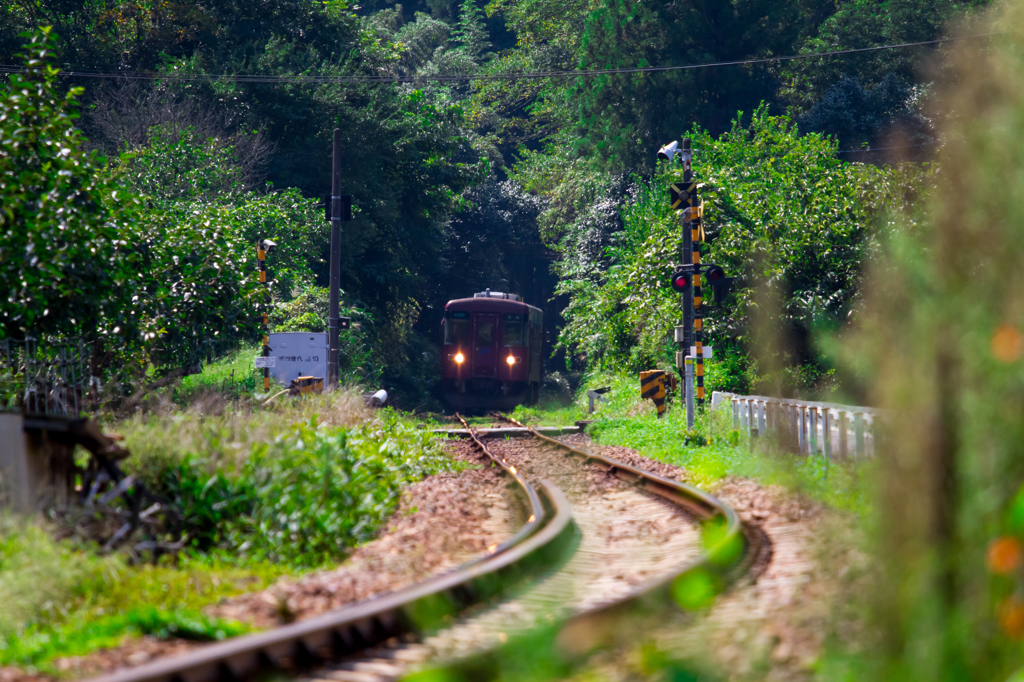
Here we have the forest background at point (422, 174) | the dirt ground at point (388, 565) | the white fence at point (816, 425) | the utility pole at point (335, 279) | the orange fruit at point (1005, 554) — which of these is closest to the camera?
the orange fruit at point (1005, 554)

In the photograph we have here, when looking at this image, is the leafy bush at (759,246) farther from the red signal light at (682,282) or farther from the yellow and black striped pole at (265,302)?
the yellow and black striped pole at (265,302)

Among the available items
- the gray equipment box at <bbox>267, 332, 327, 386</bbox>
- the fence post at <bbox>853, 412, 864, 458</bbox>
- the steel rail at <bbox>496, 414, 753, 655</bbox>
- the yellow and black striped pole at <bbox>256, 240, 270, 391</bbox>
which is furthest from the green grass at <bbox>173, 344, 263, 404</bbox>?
the steel rail at <bbox>496, 414, 753, 655</bbox>

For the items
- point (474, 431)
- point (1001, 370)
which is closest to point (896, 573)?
point (1001, 370)

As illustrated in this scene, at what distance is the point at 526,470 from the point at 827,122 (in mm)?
30066

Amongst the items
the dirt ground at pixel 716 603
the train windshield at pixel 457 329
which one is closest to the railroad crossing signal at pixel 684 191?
the dirt ground at pixel 716 603

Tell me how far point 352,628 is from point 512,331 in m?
27.1

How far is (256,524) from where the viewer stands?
7719 mm

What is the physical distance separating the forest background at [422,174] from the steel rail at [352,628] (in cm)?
791

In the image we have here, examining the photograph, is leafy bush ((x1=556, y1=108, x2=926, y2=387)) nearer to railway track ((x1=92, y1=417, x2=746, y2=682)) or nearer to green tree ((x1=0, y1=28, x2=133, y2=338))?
railway track ((x1=92, y1=417, x2=746, y2=682))

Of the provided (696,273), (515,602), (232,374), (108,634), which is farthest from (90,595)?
(232,374)

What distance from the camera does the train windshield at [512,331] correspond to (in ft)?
103

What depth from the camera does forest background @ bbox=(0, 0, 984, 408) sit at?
14.1 meters

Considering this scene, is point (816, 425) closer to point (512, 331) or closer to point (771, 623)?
point (771, 623)

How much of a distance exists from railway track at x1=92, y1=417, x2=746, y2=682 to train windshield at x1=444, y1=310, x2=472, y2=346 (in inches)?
857
